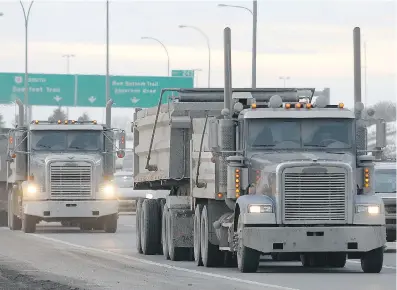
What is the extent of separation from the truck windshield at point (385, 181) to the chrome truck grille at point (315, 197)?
26.8 feet

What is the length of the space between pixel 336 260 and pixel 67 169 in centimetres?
1672

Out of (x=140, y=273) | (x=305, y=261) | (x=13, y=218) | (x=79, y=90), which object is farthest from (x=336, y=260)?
(x=79, y=90)

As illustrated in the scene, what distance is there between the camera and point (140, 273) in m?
23.4

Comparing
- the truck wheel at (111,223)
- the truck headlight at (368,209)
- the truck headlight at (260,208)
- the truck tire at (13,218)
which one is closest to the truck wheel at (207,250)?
the truck headlight at (260,208)

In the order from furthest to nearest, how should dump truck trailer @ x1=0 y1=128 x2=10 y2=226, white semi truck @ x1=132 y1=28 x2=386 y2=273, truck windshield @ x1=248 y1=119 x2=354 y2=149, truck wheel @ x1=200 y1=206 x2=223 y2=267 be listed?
dump truck trailer @ x1=0 y1=128 x2=10 y2=226, truck wheel @ x1=200 y1=206 x2=223 y2=267, truck windshield @ x1=248 y1=119 x2=354 y2=149, white semi truck @ x1=132 y1=28 x2=386 y2=273

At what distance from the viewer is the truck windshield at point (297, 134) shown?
24047mm

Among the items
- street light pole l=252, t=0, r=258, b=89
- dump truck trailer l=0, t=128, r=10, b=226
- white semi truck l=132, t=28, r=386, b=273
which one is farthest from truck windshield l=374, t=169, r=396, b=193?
street light pole l=252, t=0, r=258, b=89

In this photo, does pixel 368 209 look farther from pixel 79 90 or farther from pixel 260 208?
pixel 79 90

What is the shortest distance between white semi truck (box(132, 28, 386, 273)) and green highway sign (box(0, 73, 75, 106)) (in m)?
59.3

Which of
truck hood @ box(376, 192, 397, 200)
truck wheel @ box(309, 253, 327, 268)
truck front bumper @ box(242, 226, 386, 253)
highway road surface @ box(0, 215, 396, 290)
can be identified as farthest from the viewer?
truck hood @ box(376, 192, 397, 200)

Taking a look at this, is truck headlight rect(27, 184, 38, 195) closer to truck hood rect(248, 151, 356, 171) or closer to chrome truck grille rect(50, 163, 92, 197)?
chrome truck grille rect(50, 163, 92, 197)

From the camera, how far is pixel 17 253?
3048cm

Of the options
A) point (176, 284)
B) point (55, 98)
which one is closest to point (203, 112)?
point (176, 284)

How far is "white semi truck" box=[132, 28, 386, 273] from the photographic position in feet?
75.4
